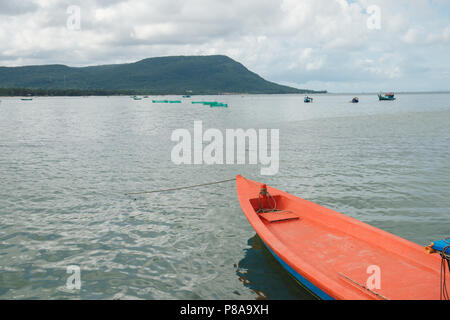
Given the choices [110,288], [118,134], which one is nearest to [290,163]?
[110,288]

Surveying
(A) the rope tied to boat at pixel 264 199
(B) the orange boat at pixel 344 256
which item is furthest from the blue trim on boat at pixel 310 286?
(A) the rope tied to boat at pixel 264 199

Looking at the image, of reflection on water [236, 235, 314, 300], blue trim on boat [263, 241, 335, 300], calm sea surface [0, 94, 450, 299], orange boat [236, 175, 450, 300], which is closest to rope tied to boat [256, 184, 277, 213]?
orange boat [236, 175, 450, 300]

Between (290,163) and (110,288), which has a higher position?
(290,163)

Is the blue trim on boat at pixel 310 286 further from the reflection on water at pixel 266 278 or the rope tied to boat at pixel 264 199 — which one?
the rope tied to boat at pixel 264 199

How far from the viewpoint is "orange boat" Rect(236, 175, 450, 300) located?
271 inches

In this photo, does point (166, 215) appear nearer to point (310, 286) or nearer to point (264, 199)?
point (264, 199)

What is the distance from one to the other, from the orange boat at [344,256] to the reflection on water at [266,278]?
1.63 ft

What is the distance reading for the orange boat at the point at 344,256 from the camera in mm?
6875

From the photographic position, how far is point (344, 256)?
339 inches

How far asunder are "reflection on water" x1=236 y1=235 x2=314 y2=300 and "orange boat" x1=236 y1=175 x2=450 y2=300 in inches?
19.6

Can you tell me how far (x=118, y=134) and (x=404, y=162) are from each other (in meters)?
30.5

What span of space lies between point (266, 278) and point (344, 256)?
2155 mm

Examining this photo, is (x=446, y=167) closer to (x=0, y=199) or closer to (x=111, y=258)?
(x=111, y=258)
